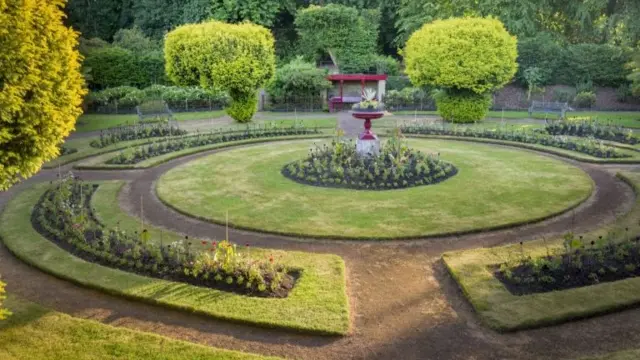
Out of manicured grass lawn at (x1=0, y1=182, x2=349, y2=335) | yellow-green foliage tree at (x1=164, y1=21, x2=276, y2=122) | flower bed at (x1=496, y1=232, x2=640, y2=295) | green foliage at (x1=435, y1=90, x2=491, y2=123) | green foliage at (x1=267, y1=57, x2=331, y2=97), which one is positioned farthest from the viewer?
green foliage at (x1=267, y1=57, x2=331, y2=97)

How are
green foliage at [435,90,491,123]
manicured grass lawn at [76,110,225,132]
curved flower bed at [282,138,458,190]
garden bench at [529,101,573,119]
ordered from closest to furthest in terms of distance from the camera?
1. curved flower bed at [282,138,458,190]
2. garden bench at [529,101,573,119]
3. green foliage at [435,90,491,123]
4. manicured grass lawn at [76,110,225,132]

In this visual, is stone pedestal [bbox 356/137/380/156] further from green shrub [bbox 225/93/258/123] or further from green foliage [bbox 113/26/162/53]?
green foliage [bbox 113/26/162/53]

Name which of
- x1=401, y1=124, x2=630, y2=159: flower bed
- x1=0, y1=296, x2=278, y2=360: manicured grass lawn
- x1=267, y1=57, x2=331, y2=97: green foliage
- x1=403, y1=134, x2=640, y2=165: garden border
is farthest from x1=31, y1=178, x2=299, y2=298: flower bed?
x1=267, y1=57, x2=331, y2=97: green foliage

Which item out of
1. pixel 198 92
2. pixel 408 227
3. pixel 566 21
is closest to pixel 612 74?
pixel 566 21

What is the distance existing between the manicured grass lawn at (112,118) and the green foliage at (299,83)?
4.69 m

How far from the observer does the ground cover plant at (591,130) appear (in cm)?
2535

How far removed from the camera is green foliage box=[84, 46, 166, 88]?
44.2m

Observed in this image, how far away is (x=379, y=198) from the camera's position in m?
15.9

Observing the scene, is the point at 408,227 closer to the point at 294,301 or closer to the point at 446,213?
the point at 446,213

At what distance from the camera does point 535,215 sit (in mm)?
14125

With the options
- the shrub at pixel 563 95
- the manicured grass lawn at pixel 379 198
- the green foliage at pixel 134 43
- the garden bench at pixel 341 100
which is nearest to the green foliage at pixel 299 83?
the garden bench at pixel 341 100

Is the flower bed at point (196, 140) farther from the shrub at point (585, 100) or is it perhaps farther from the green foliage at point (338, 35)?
the shrub at point (585, 100)

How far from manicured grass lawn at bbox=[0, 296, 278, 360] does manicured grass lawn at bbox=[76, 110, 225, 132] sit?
82.5 ft

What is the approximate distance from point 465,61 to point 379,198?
1767 cm
